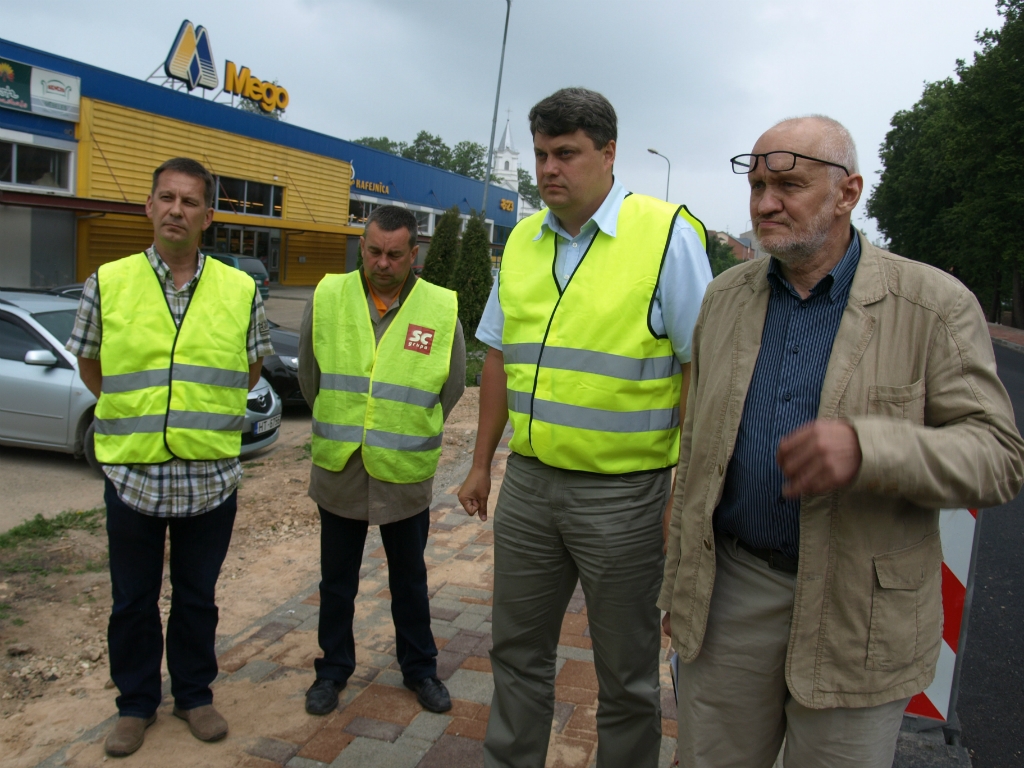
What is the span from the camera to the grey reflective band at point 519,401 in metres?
2.75

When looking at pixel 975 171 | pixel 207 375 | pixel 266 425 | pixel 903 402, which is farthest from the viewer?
pixel 975 171

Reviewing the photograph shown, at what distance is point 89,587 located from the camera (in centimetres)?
486

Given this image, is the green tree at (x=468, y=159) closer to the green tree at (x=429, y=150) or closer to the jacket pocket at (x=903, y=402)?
the green tree at (x=429, y=150)

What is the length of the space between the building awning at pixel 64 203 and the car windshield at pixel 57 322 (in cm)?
1584

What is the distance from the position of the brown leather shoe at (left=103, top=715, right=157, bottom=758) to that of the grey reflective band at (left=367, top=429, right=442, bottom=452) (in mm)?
1336

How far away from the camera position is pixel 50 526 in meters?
5.85

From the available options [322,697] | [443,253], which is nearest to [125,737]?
[322,697]

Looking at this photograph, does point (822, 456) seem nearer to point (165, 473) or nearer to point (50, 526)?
point (165, 473)

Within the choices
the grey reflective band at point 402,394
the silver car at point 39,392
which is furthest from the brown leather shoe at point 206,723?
the silver car at point 39,392

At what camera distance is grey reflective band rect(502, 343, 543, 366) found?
2.75 metres

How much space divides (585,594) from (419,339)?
1318mm

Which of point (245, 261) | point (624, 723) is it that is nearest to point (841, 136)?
point (624, 723)

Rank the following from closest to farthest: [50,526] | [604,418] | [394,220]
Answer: [604,418] < [394,220] < [50,526]

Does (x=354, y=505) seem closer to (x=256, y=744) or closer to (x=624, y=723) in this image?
(x=256, y=744)
